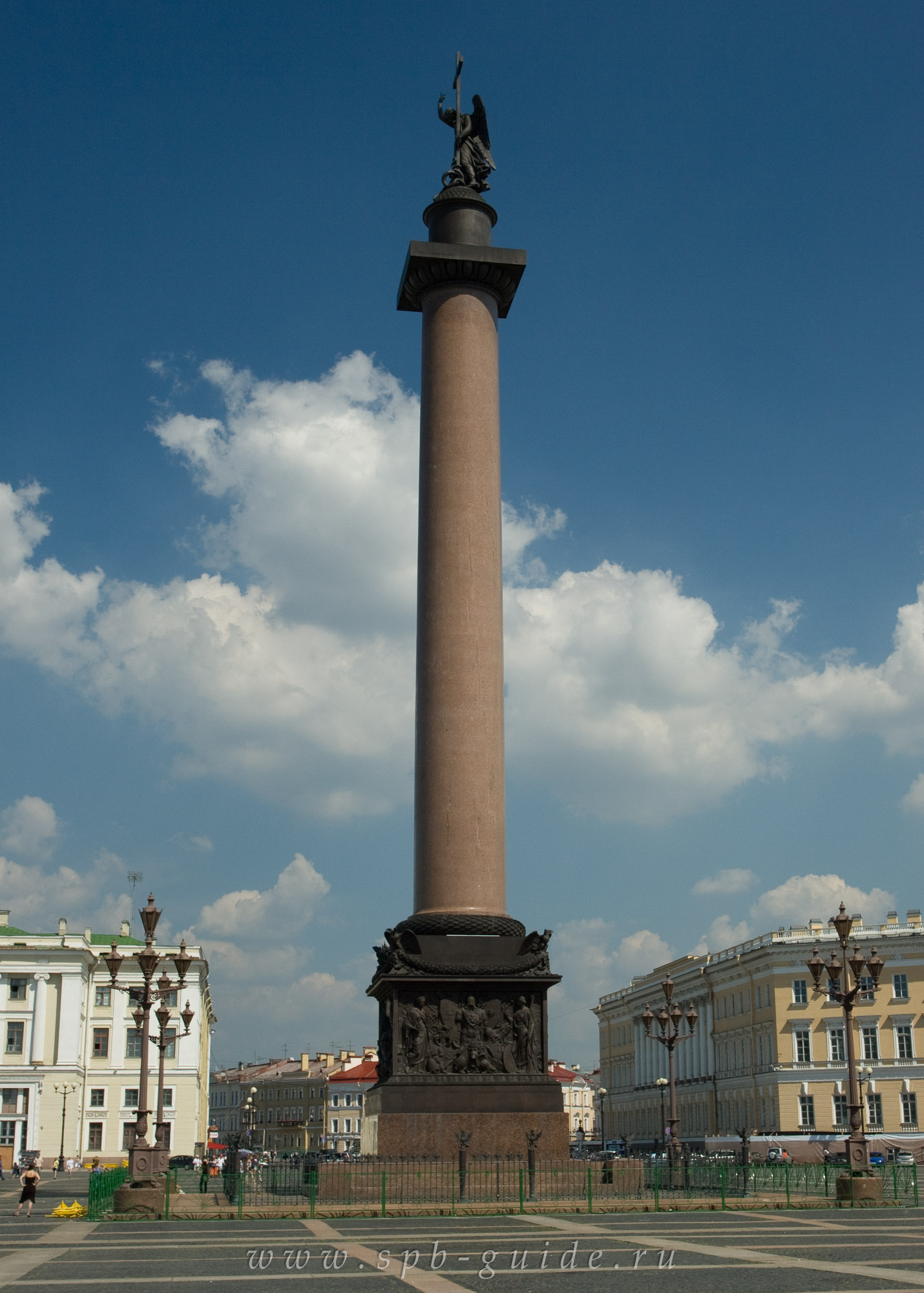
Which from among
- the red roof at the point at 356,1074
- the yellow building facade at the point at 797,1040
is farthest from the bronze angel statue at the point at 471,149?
the red roof at the point at 356,1074

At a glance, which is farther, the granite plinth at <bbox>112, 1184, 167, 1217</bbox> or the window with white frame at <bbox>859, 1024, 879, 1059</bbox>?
the window with white frame at <bbox>859, 1024, 879, 1059</bbox>

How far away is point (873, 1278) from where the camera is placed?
48.0 feet

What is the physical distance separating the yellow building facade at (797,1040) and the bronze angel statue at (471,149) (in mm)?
51649

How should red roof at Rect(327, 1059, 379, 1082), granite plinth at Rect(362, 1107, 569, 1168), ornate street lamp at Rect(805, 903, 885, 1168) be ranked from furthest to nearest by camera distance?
red roof at Rect(327, 1059, 379, 1082) → ornate street lamp at Rect(805, 903, 885, 1168) → granite plinth at Rect(362, 1107, 569, 1168)

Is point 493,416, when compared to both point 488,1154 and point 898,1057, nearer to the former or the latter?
point 488,1154

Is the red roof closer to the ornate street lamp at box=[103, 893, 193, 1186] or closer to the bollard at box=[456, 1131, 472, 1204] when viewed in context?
the ornate street lamp at box=[103, 893, 193, 1186]

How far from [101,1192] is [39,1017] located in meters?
60.9

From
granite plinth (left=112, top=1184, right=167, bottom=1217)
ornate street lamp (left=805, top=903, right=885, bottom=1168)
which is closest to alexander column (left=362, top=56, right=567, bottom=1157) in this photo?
granite plinth (left=112, top=1184, right=167, bottom=1217)

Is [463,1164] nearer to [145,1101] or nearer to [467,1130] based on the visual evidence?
[467,1130]

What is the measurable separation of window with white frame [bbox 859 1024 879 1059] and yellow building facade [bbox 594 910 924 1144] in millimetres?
54

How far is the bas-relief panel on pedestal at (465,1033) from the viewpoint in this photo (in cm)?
2602

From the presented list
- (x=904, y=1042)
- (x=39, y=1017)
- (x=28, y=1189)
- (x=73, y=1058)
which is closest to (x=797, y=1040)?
(x=904, y=1042)

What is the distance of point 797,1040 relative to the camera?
86562 mm

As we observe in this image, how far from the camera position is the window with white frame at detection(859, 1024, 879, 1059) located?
83.1m
